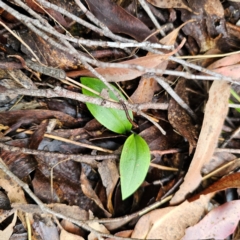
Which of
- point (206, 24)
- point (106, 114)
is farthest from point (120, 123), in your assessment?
point (206, 24)

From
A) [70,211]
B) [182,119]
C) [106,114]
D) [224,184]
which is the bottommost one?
[224,184]

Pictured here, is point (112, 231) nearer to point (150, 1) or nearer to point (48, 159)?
point (48, 159)

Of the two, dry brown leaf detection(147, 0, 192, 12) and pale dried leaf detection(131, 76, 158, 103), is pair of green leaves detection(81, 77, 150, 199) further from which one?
dry brown leaf detection(147, 0, 192, 12)

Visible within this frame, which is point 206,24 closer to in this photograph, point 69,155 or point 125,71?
point 125,71

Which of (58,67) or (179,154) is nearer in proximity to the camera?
(58,67)

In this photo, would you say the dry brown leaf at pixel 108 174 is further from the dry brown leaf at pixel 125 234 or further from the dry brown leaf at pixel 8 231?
the dry brown leaf at pixel 8 231

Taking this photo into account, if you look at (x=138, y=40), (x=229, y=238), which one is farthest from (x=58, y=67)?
(x=229, y=238)

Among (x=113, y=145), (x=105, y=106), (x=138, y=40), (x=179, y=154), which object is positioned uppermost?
(x=138, y=40)

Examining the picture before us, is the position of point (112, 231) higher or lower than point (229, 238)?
higher
